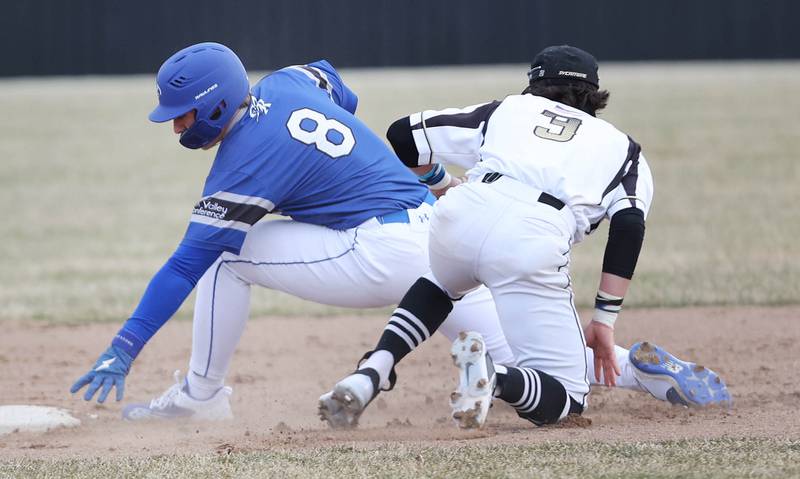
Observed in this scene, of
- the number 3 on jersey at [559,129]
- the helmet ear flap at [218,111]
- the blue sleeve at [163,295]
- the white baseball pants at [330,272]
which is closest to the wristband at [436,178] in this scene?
the white baseball pants at [330,272]

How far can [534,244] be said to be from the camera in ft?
11.3

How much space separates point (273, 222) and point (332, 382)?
4.09 ft

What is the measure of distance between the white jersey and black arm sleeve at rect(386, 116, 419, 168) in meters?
0.24

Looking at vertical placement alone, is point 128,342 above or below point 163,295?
below

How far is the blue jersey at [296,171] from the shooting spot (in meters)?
3.75

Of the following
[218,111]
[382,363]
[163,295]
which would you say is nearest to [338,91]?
[218,111]

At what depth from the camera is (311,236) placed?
4.01 meters

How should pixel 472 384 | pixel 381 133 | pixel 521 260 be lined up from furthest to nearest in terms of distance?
1. pixel 381 133
2. pixel 521 260
3. pixel 472 384

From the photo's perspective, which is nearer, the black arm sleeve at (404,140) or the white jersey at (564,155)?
the white jersey at (564,155)

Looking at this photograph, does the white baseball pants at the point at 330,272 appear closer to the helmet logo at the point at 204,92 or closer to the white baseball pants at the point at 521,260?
the white baseball pants at the point at 521,260

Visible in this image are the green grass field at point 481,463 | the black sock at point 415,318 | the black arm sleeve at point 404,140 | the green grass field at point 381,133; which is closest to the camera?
the green grass field at point 481,463

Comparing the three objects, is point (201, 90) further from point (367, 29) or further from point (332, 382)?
point (367, 29)

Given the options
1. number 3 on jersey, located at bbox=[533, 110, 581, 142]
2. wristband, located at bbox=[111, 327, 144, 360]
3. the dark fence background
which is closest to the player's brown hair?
number 3 on jersey, located at bbox=[533, 110, 581, 142]

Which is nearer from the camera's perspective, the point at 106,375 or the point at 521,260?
the point at 521,260
